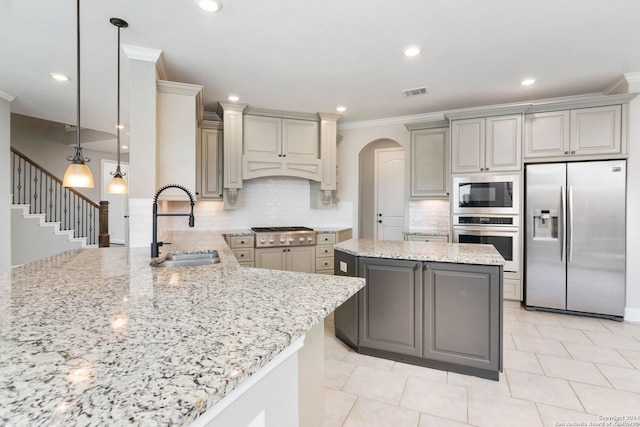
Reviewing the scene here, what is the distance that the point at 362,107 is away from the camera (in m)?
4.21

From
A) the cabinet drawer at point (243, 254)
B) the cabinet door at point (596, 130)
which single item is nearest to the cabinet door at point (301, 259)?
the cabinet drawer at point (243, 254)

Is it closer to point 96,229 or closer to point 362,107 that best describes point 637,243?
point 362,107

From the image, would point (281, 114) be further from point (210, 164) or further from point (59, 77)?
point (59, 77)

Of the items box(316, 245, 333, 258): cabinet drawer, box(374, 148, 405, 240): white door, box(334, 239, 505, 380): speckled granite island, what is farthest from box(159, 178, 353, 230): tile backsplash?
box(334, 239, 505, 380): speckled granite island

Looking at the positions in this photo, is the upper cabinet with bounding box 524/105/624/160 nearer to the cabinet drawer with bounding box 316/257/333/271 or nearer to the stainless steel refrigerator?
the stainless steel refrigerator

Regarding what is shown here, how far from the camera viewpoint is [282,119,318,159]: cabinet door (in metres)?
4.32

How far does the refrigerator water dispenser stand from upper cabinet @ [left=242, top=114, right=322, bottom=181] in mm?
2657

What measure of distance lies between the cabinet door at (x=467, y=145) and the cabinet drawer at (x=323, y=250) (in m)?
1.88

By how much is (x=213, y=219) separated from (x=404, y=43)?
10.6 feet

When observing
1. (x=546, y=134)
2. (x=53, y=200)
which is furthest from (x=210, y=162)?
(x=53, y=200)

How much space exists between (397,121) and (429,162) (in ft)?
2.71

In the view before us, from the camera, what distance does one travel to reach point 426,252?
2434mm

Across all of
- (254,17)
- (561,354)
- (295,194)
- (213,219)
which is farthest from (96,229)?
(561,354)

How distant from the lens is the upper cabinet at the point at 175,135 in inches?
111
